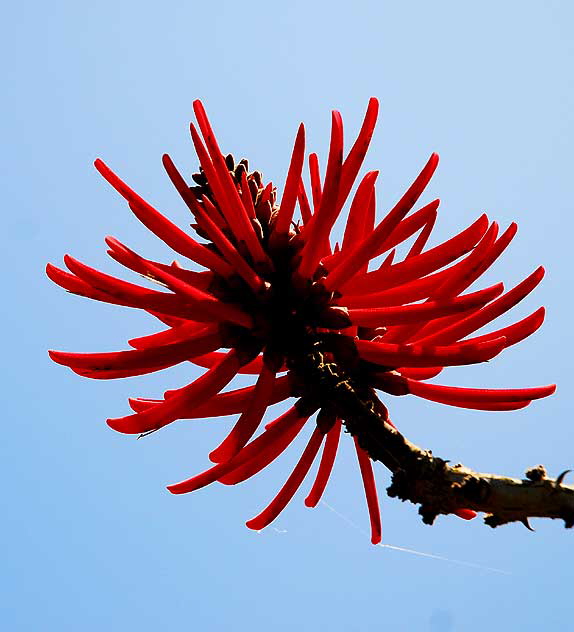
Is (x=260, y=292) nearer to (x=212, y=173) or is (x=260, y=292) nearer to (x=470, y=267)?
(x=212, y=173)

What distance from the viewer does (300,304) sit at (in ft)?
6.89

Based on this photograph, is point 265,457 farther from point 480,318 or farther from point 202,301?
point 480,318

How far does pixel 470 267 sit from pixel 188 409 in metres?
0.84

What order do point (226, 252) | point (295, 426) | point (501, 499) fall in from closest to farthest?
point (501, 499), point (226, 252), point (295, 426)

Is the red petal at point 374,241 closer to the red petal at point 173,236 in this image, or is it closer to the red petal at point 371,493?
the red petal at point 173,236

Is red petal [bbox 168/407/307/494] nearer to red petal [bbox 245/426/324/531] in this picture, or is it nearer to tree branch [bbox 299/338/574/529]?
red petal [bbox 245/426/324/531]

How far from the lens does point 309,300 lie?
6.86 ft

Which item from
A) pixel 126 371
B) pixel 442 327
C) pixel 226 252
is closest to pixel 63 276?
pixel 126 371

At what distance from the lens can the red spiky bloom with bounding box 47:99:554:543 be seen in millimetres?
1987

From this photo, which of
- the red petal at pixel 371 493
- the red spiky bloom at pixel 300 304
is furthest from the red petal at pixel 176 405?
the red petal at pixel 371 493

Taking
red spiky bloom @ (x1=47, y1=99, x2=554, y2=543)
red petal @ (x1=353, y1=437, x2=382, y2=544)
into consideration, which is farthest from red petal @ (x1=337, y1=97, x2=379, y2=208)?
red petal @ (x1=353, y1=437, x2=382, y2=544)

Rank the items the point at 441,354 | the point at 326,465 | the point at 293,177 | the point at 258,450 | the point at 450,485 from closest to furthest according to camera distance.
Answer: the point at 450,485 < the point at 441,354 < the point at 293,177 < the point at 258,450 < the point at 326,465

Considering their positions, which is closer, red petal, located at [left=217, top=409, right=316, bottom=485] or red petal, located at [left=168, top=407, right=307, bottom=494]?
red petal, located at [left=168, top=407, right=307, bottom=494]

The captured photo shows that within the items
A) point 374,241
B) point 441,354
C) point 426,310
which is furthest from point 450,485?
point 374,241
